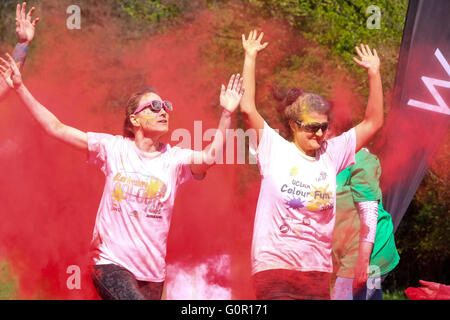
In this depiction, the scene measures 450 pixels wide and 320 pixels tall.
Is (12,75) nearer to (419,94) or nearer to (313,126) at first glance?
(313,126)

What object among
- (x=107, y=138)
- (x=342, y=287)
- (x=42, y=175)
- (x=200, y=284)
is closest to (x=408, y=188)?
(x=342, y=287)

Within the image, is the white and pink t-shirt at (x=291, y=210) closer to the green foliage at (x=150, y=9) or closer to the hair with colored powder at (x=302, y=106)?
the hair with colored powder at (x=302, y=106)

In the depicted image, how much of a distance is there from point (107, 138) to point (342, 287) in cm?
220

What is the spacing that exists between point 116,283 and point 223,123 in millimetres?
1275

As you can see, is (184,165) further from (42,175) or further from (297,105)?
(42,175)

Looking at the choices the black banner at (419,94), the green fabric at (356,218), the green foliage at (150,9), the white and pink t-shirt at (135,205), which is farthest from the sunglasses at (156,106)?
the black banner at (419,94)

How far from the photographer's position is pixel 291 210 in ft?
17.0

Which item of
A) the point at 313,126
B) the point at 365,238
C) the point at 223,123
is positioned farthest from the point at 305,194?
the point at 365,238

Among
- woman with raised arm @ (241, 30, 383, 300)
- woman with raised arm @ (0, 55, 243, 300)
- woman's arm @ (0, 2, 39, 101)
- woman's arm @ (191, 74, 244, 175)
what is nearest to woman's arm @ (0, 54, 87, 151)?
woman with raised arm @ (0, 55, 243, 300)

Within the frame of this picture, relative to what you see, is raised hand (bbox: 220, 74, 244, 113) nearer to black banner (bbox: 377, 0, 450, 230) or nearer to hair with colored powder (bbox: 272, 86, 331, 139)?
hair with colored powder (bbox: 272, 86, 331, 139)

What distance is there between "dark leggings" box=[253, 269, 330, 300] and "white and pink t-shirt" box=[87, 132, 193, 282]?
0.72m

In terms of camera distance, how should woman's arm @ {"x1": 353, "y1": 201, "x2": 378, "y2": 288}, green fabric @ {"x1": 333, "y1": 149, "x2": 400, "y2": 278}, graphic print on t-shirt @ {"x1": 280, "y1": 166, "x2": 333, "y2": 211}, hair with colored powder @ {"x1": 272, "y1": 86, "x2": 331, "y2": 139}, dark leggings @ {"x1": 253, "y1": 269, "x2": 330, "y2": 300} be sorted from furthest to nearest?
green fabric @ {"x1": 333, "y1": 149, "x2": 400, "y2": 278} < woman's arm @ {"x1": 353, "y1": 201, "x2": 378, "y2": 288} < hair with colored powder @ {"x1": 272, "y1": 86, "x2": 331, "y2": 139} < graphic print on t-shirt @ {"x1": 280, "y1": 166, "x2": 333, "y2": 211} < dark leggings @ {"x1": 253, "y1": 269, "x2": 330, "y2": 300}

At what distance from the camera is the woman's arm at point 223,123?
16.7 feet

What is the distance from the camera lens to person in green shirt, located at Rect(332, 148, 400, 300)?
590 cm
